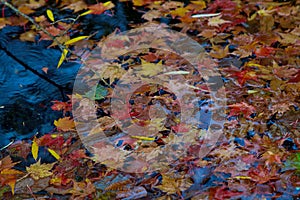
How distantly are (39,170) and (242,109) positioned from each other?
4.14ft

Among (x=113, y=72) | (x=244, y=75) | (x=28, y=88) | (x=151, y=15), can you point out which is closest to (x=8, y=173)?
(x=28, y=88)

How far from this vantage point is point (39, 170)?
84.7 inches

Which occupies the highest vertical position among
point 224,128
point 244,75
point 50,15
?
point 50,15

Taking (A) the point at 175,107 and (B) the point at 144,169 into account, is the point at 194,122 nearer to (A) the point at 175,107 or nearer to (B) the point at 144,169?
(A) the point at 175,107

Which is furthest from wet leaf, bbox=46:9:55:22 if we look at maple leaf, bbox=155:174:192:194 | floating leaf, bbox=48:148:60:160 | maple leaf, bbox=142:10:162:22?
maple leaf, bbox=155:174:192:194

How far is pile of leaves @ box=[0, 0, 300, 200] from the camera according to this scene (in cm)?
202

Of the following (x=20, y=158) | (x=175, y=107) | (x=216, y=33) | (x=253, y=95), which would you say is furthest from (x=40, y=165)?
(x=216, y=33)

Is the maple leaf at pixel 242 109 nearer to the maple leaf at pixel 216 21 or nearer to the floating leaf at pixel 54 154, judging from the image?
the maple leaf at pixel 216 21

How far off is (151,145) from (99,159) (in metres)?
0.31

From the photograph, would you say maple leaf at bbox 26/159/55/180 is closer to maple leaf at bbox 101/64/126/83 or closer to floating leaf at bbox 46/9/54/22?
maple leaf at bbox 101/64/126/83

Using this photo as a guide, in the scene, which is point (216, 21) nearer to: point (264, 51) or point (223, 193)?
point (264, 51)

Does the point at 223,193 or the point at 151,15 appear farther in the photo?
the point at 151,15

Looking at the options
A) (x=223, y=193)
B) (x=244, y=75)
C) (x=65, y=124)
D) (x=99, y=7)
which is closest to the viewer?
(x=223, y=193)

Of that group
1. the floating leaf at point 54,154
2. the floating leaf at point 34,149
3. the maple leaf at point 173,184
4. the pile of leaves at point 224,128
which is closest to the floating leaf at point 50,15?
the pile of leaves at point 224,128
